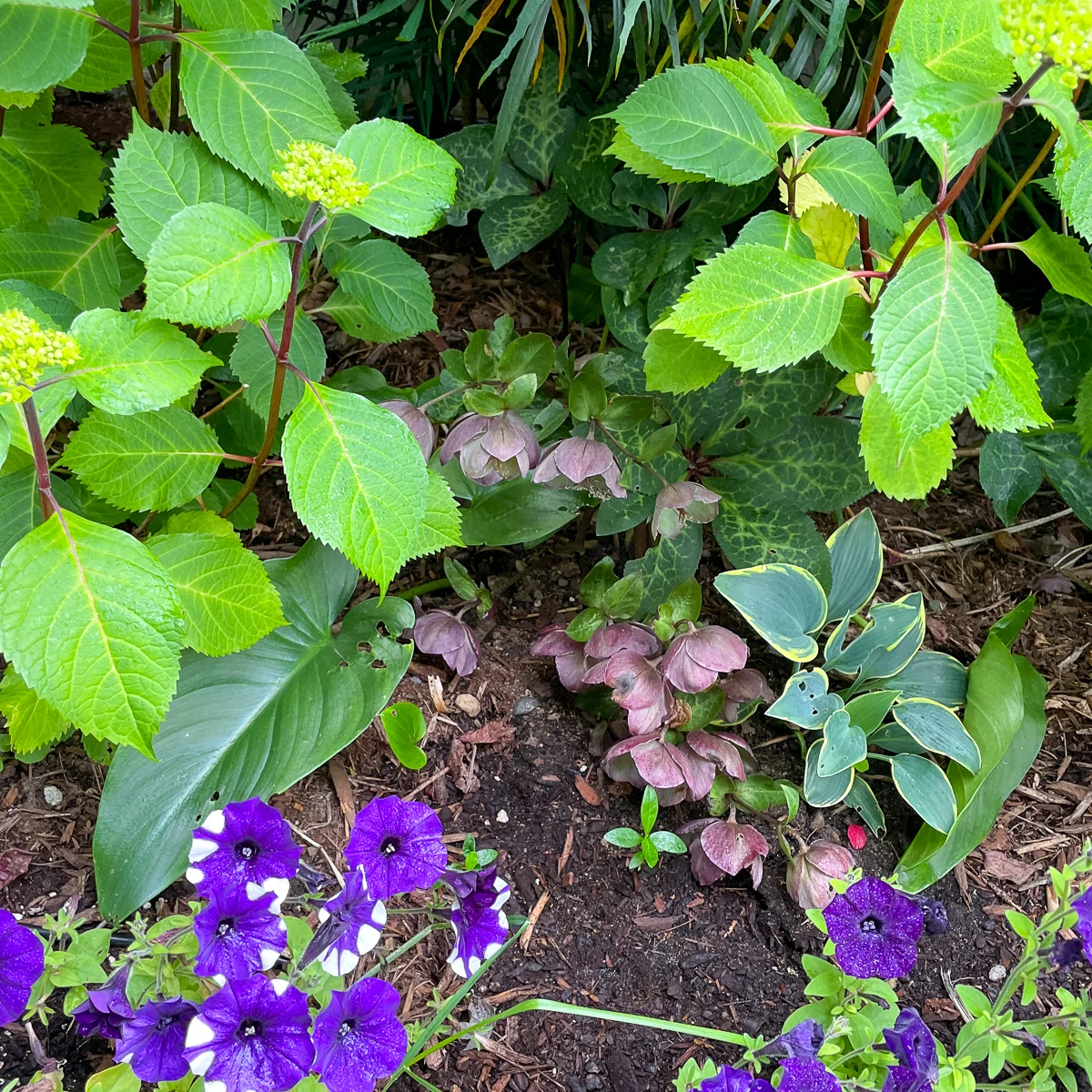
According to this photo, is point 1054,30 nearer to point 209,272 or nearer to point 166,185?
point 209,272

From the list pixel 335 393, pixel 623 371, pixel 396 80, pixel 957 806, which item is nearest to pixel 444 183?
pixel 335 393

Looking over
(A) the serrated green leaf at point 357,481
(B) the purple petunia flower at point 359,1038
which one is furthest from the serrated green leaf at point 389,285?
(B) the purple petunia flower at point 359,1038

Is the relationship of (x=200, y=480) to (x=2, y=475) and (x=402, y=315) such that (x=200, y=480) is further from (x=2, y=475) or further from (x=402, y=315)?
(x=402, y=315)

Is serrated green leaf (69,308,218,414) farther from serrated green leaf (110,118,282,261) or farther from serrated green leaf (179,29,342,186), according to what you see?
serrated green leaf (179,29,342,186)

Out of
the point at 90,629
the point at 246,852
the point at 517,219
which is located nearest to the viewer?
the point at 90,629

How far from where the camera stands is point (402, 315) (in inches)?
50.1

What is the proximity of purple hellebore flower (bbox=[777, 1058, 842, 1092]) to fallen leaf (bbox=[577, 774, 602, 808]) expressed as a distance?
1.54 feet

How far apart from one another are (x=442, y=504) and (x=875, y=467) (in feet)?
1.73

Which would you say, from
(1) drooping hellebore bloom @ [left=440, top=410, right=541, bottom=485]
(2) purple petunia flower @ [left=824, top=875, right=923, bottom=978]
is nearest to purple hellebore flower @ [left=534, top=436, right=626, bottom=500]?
(1) drooping hellebore bloom @ [left=440, top=410, right=541, bottom=485]

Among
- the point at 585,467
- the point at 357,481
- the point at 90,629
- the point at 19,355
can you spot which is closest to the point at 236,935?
the point at 90,629

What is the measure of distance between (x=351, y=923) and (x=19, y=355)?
61cm

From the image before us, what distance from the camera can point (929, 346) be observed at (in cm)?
92

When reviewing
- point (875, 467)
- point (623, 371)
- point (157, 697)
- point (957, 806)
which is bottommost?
point (957, 806)

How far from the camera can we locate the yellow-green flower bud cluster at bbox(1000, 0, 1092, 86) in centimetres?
73
